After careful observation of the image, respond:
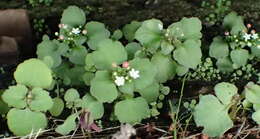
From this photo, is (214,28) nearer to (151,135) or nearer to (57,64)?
(151,135)

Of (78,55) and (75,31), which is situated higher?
(75,31)

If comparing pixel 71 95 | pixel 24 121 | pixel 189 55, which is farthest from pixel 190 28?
pixel 24 121

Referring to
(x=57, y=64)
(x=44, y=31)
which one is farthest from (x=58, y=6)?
(x=57, y=64)

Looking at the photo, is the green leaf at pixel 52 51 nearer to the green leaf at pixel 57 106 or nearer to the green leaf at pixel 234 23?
the green leaf at pixel 57 106

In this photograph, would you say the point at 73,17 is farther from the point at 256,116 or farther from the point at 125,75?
the point at 256,116

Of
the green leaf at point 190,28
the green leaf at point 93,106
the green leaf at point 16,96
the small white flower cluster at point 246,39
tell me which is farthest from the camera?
the small white flower cluster at point 246,39

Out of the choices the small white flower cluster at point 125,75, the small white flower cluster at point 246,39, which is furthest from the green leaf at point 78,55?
the small white flower cluster at point 246,39
